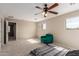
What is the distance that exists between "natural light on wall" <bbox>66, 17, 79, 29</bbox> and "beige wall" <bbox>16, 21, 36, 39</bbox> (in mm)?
571

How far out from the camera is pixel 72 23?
1.25 m

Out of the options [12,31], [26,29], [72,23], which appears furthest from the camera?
[26,29]

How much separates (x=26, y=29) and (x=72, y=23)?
78cm

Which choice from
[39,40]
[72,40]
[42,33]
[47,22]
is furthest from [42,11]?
[72,40]

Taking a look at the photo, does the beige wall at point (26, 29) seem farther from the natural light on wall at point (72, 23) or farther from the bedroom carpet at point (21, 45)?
the natural light on wall at point (72, 23)

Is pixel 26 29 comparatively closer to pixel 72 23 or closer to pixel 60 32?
pixel 60 32

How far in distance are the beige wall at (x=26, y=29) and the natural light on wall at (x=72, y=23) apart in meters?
0.57

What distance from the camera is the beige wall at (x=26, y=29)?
1426 millimetres

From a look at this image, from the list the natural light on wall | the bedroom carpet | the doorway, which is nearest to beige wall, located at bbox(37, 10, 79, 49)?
the natural light on wall

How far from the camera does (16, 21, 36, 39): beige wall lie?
1426 millimetres

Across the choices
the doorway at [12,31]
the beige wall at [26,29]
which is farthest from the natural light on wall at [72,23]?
the doorway at [12,31]

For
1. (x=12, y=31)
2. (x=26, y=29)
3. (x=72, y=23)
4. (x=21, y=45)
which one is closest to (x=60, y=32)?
(x=72, y=23)

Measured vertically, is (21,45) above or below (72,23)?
below

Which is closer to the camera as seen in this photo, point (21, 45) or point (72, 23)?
point (72, 23)
